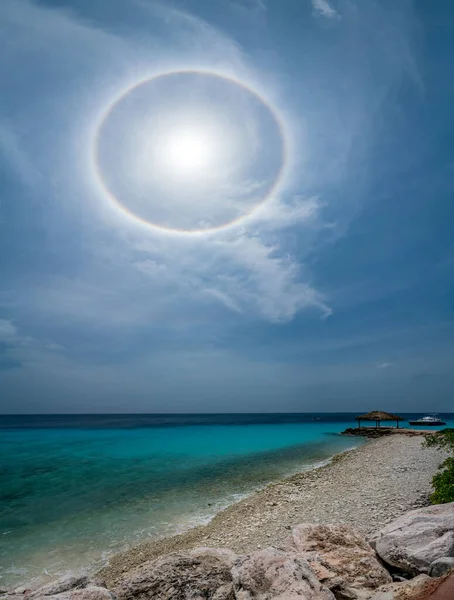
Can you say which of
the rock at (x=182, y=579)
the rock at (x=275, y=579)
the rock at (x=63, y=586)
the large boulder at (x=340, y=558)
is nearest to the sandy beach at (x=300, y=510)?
the rock at (x=63, y=586)

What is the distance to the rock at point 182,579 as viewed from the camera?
6.25 meters

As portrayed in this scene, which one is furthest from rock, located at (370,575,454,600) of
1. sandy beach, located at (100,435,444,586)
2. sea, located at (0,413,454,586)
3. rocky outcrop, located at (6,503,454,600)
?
sea, located at (0,413,454,586)

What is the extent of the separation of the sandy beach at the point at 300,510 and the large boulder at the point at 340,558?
3.94 m

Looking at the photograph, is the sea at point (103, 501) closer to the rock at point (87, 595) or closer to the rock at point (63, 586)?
the rock at point (63, 586)

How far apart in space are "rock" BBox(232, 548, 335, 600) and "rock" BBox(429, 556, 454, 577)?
2363 mm

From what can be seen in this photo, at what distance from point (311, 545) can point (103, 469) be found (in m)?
29.6

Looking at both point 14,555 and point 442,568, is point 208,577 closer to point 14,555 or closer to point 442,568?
point 442,568

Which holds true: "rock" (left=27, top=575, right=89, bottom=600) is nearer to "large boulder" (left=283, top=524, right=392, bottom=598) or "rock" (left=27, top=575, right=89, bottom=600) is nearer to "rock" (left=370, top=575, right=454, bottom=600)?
"large boulder" (left=283, top=524, right=392, bottom=598)

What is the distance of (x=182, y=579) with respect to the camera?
21.2ft

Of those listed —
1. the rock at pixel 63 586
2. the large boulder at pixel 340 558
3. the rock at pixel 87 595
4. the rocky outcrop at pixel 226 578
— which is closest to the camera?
the rocky outcrop at pixel 226 578

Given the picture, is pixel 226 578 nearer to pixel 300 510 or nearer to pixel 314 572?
pixel 314 572

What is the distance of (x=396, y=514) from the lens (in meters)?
12.3

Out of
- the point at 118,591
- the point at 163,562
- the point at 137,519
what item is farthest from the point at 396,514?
the point at 137,519

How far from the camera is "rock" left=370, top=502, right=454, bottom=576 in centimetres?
668
